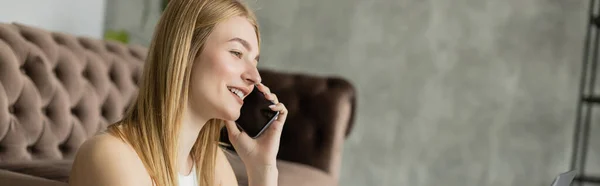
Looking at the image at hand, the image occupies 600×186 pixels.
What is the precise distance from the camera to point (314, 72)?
3.59 meters

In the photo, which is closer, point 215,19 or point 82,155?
point 82,155

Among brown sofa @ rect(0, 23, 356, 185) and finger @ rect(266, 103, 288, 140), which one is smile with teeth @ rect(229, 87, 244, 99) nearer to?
finger @ rect(266, 103, 288, 140)

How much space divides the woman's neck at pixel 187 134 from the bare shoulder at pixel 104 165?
14 centimetres

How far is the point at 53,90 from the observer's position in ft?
6.73

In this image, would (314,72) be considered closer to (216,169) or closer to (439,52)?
(439,52)

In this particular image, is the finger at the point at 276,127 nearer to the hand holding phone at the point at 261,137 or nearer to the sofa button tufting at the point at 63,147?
the hand holding phone at the point at 261,137

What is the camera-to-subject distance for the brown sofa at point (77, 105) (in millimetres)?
1897

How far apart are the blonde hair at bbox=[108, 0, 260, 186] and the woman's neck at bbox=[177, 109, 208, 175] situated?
1.7 inches

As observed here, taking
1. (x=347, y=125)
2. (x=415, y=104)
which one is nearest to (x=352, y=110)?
(x=347, y=125)

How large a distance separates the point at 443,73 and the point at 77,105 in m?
1.87

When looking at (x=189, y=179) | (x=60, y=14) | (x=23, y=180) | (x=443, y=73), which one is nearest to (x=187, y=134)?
(x=189, y=179)

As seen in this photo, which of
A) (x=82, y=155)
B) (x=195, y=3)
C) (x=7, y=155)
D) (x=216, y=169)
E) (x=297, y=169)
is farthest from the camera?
(x=297, y=169)

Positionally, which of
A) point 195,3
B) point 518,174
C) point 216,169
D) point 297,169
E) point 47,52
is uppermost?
point 195,3

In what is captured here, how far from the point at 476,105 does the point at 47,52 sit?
2.08 meters
